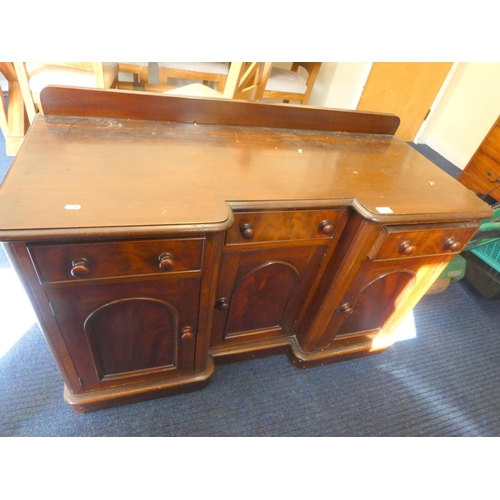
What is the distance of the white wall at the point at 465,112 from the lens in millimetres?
2762

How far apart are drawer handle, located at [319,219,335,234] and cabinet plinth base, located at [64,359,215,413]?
2.03ft

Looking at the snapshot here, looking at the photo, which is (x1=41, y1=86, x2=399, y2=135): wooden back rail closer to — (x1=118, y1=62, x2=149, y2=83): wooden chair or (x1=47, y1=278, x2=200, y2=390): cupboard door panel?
(x1=47, y1=278, x2=200, y2=390): cupboard door panel

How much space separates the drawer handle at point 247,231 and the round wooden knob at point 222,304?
0.25 meters

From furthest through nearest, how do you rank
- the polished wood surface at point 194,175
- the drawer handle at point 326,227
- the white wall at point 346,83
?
the white wall at point 346,83, the drawer handle at point 326,227, the polished wood surface at point 194,175

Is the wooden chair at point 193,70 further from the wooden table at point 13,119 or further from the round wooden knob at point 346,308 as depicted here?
the round wooden knob at point 346,308

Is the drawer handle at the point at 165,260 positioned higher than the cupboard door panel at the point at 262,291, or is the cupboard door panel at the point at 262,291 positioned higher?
the drawer handle at the point at 165,260

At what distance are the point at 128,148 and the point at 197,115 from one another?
10.3 inches

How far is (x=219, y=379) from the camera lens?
3.93 ft

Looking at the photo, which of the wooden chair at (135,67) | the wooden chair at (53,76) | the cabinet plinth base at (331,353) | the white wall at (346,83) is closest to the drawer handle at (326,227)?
the cabinet plinth base at (331,353)

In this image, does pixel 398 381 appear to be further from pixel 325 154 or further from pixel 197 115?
pixel 197 115

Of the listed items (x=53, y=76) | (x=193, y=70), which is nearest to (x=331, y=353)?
(x=193, y=70)

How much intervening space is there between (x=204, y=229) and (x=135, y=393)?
27.3 inches

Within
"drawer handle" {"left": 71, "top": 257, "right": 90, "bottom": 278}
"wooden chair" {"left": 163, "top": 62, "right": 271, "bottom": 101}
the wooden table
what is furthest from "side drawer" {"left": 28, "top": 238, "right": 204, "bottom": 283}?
the wooden table
